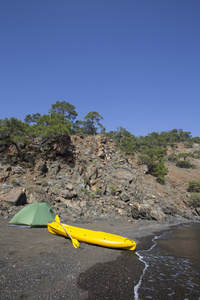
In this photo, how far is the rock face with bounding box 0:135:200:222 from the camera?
60.2 feet

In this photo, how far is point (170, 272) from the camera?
752 cm

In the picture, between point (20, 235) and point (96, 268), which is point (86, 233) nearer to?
point (96, 268)

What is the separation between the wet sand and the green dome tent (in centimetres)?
134

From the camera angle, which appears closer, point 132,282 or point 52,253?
point 132,282

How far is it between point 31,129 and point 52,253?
22.5 metres

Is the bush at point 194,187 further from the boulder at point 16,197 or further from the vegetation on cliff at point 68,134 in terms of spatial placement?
the boulder at point 16,197

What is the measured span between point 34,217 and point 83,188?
12.5 metres

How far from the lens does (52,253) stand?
7.96 metres

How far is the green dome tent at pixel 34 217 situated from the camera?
1175cm

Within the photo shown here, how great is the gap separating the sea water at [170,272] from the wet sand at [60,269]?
0.41 metres

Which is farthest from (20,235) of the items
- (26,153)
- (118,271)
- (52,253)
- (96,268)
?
(26,153)

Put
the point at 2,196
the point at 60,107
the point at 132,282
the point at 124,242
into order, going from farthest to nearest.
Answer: the point at 60,107 → the point at 2,196 → the point at 124,242 → the point at 132,282

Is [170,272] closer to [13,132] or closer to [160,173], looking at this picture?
[13,132]

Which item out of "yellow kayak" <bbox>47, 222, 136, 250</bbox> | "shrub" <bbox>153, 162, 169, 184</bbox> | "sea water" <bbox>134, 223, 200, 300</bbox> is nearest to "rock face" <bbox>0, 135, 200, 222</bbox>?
"shrub" <bbox>153, 162, 169, 184</bbox>
